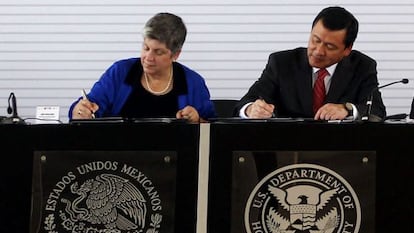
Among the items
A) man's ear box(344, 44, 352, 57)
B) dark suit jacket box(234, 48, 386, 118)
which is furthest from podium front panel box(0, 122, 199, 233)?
man's ear box(344, 44, 352, 57)

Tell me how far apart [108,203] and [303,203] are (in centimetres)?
63

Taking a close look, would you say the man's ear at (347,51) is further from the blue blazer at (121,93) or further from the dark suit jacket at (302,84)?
the blue blazer at (121,93)

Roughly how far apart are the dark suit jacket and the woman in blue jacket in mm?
245

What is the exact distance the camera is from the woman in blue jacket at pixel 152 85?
11.1 feet

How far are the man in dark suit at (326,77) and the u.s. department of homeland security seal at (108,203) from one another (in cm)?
71

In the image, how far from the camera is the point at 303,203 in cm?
264

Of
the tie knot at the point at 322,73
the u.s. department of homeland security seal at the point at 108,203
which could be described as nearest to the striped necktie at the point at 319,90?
the tie knot at the point at 322,73

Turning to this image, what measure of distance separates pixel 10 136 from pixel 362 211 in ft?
3.83

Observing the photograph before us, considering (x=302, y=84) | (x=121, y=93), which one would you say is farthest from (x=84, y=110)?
(x=302, y=84)

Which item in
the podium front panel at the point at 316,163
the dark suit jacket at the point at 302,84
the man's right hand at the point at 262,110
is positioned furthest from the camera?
the dark suit jacket at the point at 302,84

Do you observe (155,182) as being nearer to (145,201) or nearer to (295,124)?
(145,201)

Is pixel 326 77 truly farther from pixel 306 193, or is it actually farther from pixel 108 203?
pixel 108 203

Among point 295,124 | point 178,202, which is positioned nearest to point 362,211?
point 295,124

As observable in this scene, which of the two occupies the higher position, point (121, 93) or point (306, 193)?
point (121, 93)
